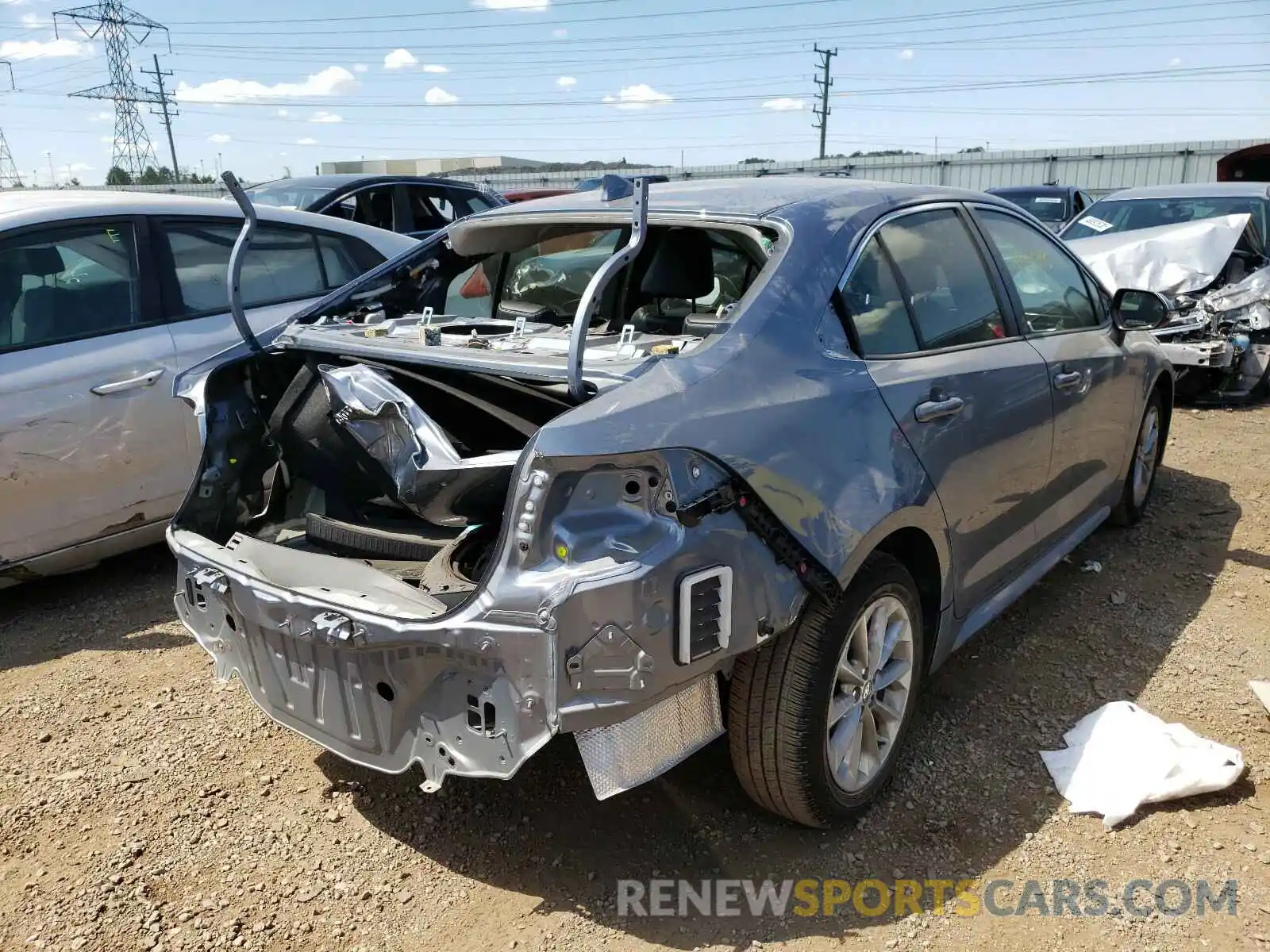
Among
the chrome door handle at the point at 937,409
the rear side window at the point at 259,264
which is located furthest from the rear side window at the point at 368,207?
the chrome door handle at the point at 937,409

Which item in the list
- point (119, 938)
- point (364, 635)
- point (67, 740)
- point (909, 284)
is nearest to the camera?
point (364, 635)

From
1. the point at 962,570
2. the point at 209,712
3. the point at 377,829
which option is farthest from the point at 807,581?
the point at 209,712

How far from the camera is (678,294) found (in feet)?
9.75

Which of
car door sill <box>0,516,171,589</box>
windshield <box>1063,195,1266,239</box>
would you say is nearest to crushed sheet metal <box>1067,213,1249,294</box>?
windshield <box>1063,195,1266,239</box>

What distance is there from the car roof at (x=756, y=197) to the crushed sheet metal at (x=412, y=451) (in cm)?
96

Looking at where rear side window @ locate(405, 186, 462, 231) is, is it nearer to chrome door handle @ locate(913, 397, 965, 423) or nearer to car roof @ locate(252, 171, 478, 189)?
car roof @ locate(252, 171, 478, 189)

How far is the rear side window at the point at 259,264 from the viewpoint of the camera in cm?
455

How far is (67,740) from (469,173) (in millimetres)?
28599

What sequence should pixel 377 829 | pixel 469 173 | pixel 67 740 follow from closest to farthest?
pixel 377 829, pixel 67 740, pixel 469 173

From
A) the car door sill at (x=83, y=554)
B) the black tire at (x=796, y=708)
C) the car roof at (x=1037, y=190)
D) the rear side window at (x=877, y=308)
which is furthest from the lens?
the car roof at (x=1037, y=190)

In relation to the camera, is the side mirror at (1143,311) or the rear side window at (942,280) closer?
the rear side window at (942,280)

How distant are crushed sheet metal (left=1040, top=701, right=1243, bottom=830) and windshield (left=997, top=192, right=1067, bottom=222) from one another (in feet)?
36.9

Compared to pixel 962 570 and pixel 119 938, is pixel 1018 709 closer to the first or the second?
pixel 962 570

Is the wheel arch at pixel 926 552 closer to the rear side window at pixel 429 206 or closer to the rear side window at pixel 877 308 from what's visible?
the rear side window at pixel 877 308
